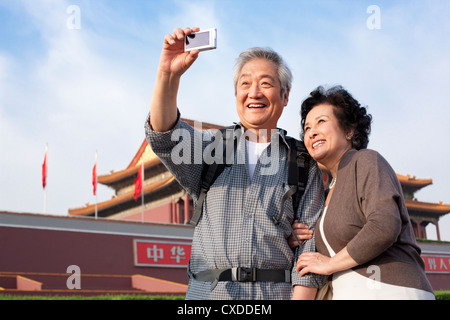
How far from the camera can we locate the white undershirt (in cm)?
211

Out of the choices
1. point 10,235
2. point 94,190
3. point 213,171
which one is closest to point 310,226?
point 213,171

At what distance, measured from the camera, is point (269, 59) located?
2.14m

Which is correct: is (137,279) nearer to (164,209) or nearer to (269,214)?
(164,209)

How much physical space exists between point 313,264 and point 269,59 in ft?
2.85

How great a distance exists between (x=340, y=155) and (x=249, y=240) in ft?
1.82

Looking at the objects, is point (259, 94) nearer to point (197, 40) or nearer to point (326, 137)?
point (326, 137)

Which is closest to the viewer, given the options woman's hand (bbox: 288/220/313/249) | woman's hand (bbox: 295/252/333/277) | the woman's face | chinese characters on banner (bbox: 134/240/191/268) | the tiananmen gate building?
woman's hand (bbox: 295/252/333/277)

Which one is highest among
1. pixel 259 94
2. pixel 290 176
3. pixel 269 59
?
pixel 269 59

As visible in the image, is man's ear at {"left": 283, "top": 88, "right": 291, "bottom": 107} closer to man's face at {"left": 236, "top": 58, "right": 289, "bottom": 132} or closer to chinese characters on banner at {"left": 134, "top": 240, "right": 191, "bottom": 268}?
man's face at {"left": 236, "top": 58, "right": 289, "bottom": 132}

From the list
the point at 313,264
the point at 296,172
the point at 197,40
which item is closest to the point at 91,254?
the point at 296,172

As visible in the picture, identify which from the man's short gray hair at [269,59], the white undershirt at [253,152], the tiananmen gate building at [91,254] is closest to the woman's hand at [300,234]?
the white undershirt at [253,152]

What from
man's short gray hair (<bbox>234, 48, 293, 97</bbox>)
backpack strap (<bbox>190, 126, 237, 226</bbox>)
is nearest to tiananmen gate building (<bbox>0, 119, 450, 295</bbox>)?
backpack strap (<bbox>190, 126, 237, 226</bbox>)

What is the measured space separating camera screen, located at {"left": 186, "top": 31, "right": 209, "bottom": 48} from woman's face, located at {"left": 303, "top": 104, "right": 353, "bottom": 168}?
2.16ft

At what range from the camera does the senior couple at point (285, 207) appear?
5.86ft
